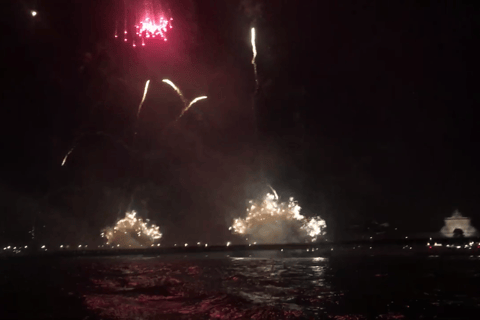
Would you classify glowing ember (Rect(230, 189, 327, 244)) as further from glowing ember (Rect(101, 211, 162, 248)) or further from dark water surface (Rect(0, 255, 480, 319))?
dark water surface (Rect(0, 255, 480, 319))

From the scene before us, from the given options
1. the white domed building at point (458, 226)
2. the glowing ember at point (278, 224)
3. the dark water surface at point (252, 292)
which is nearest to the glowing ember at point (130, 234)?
the glowing ember at point (278, 224)

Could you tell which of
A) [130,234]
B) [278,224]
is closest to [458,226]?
[278,224]

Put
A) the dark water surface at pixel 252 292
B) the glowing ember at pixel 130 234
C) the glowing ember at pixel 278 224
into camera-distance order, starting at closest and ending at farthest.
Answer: the dark water surface at pixel 252 292
the glowing ember at pixel 278 224
the glowing ember at pixel 130 234

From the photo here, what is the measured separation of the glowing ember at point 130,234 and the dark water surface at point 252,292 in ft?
54.5

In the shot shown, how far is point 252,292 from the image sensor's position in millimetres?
7992

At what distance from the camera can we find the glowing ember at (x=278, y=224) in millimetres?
28672

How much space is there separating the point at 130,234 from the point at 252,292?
889 inches

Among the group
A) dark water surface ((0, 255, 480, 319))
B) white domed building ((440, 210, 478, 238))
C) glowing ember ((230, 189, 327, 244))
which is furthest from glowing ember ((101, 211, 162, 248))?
white domed building ((440, 210, 478, 238))

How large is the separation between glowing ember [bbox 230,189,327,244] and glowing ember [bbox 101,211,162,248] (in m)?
6.74

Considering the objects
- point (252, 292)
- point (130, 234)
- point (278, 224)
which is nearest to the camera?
point (252, 292)

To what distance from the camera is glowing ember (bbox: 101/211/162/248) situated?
29.0 meters

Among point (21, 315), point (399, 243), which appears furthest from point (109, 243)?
point (21, 315)

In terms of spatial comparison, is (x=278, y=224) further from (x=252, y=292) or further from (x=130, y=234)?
(x=252, y=292)

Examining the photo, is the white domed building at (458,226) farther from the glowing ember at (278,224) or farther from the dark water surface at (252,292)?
the dark water surface at (252,292)
